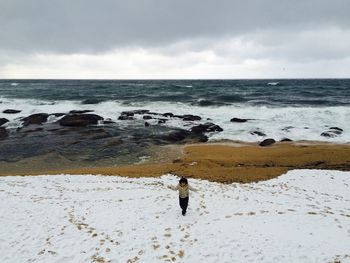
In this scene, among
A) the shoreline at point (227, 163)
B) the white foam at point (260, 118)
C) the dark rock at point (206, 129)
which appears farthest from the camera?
the dark rock at point (206, 129)

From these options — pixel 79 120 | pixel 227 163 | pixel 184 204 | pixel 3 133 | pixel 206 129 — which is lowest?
pixel 3 133

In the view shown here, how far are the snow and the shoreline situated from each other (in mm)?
2310

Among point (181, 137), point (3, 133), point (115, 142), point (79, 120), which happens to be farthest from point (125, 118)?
point (3, 133)

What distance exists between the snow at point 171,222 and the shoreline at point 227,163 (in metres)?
2.31

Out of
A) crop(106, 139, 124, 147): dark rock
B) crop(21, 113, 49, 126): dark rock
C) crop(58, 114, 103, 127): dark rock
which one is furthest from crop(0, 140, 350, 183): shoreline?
crop(21, 113, 49, 126): dark rock

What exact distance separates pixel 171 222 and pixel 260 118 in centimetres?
3220

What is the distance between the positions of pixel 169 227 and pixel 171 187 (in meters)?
4.96

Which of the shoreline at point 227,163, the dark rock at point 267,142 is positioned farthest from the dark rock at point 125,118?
the dark rock at point 267,142

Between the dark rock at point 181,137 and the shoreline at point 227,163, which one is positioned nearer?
the shoreline at point 227,163

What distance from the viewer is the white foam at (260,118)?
106ft

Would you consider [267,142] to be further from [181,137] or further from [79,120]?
[79,120]

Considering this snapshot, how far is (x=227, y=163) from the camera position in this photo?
838 inches

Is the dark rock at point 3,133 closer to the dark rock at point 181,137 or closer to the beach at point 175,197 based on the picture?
the beach at point 175,197

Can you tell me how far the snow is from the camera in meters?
9.21
